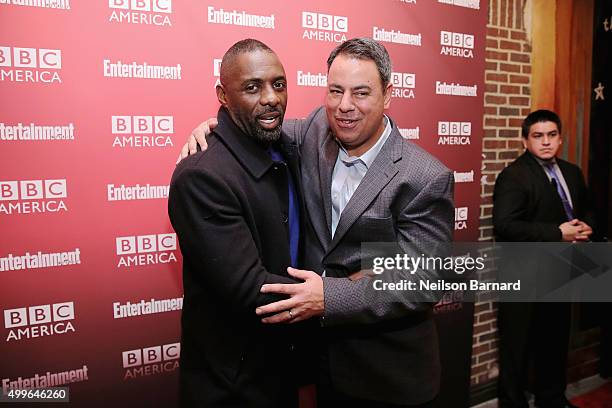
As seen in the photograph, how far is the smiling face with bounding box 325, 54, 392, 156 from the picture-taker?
203cm

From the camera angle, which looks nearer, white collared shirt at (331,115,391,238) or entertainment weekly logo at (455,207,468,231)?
white collared shirt at (331,115,391,238)

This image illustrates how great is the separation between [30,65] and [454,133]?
2.62 metres

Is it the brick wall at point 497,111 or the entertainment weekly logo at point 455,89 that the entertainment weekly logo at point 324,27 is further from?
the brick wall at point 497,111

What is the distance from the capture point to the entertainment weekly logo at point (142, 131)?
241cm

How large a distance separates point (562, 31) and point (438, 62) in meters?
1.27

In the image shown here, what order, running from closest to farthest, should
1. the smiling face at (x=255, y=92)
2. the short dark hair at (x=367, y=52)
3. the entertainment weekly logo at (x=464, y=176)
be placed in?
1. the smiling face at (x=255, y=92)
2. the short dark hair at (x=367, y=52)
3. the entertainment weekly logo at (x=464, y=176)

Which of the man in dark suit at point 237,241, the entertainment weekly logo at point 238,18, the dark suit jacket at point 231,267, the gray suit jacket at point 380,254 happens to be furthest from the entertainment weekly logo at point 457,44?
the dark suit jacket at point 231,267

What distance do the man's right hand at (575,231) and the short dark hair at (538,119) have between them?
0.68 metres

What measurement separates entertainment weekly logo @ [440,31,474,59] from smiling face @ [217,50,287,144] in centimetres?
198

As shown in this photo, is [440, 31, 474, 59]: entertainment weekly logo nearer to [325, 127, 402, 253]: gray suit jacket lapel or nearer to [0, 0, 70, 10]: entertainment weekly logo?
[325, 127, 402, 253]: gray suit jacket lapel

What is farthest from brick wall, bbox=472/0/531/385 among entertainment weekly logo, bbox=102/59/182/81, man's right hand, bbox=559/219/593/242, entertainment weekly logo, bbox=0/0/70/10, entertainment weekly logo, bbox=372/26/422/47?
entertainment weekly logo, bbox=0/0/70/10

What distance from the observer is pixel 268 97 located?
1.82 m

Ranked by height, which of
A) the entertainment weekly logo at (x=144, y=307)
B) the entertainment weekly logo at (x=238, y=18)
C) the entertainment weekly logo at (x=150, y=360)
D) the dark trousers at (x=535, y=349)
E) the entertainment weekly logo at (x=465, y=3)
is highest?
the entertainment weekly logo at (x=465, y=3)

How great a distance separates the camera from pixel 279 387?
189 centimetres
